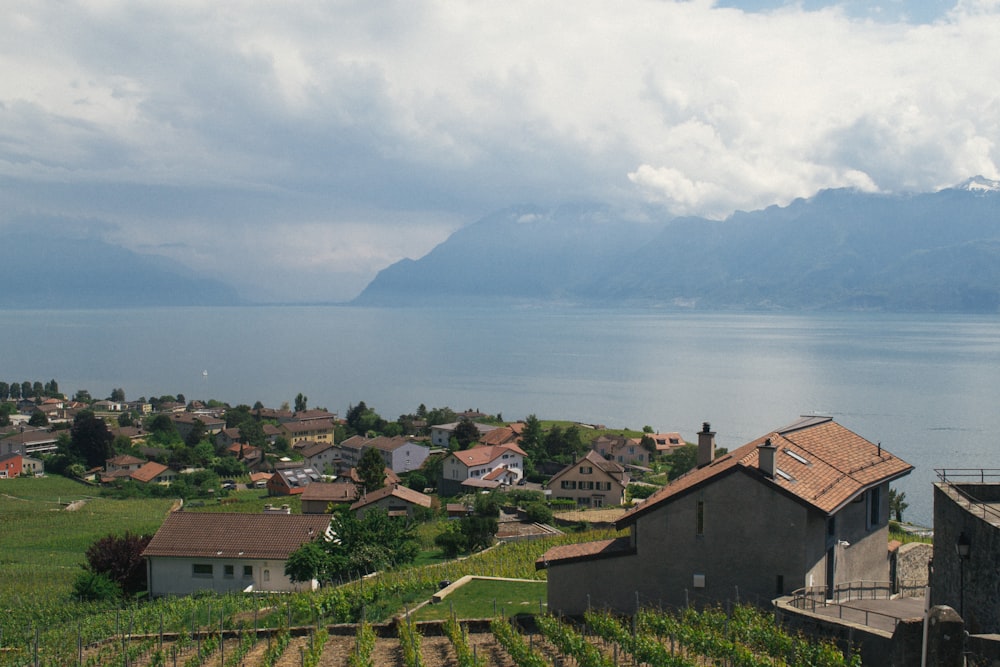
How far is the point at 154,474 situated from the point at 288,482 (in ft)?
48.0

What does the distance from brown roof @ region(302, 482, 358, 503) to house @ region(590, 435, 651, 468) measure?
28.4 metres

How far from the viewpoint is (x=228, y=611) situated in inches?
821

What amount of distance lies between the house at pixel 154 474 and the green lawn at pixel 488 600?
202ft

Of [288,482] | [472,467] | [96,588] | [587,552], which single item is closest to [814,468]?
[587,552]

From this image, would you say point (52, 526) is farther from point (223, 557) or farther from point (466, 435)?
point (466, 435)

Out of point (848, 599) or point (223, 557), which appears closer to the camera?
point (848, 599)

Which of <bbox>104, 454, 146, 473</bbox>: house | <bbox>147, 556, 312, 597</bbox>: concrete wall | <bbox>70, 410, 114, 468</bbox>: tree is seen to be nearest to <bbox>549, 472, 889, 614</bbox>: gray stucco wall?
<bbox>147, 556, 312, 597</bbox>: concrete wall

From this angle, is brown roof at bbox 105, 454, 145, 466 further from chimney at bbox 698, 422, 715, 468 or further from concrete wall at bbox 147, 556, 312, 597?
chimney at bbox 698, 422, 715, 468

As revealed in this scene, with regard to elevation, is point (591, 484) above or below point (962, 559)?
below

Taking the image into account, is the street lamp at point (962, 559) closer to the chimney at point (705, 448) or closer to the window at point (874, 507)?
the window at point (874, 507)

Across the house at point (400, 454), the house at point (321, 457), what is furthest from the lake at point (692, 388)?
the house at point (321, 457)

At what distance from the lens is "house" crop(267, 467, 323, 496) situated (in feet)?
230

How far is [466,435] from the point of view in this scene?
285 feet

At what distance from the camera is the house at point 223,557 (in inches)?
1101
